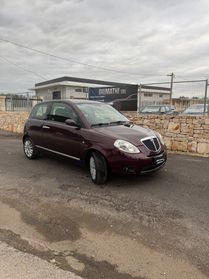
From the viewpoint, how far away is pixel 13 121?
617 inches

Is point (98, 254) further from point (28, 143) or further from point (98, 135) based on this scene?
point (28, 143)

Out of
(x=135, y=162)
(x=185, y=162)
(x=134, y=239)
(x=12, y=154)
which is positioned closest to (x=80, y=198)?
(x=135, y=162)

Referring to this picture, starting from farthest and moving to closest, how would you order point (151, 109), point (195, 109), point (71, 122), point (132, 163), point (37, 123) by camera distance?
point (151, 109) → point (195, 109) → point (37, 123) → point (71, 122) → point (132, 163)

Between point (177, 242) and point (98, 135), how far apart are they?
2.62 metres

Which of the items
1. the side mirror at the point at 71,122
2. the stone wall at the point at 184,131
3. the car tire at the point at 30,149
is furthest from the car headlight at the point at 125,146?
the stone wall at the point at 184,131

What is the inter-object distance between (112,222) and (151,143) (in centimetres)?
206

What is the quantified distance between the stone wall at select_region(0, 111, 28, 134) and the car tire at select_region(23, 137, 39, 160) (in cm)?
711

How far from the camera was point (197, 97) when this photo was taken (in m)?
9.40

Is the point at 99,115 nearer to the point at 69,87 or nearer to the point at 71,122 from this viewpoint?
the point at 71,122

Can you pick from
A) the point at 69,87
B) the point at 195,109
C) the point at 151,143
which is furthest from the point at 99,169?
the point at 69,87

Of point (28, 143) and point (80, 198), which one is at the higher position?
point (28, 143)

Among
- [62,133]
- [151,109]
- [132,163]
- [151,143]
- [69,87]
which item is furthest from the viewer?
[69,87]

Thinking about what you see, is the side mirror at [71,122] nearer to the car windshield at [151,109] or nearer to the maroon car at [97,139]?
the maroon car at [97,139]

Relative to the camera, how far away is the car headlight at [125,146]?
502cm
